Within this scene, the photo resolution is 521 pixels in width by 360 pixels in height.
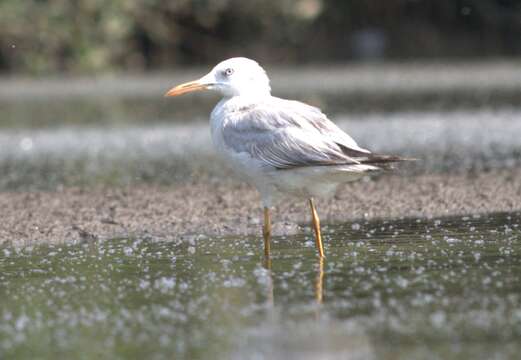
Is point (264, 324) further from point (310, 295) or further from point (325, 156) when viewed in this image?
point (325, 156)

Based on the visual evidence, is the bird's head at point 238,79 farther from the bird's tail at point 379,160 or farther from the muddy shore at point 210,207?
the bird's tail at point 379,160

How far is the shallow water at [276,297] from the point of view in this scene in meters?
5.98

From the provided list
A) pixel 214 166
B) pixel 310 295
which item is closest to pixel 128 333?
pixel 310 295

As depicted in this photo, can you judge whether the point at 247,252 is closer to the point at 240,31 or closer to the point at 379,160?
the point at 379,160

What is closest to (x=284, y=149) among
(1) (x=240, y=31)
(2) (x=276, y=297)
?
(2) (x=276, y=297)

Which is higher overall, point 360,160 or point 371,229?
point 360,160

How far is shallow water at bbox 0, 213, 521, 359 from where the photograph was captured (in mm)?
5977

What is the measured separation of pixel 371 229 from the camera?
32.4 ft

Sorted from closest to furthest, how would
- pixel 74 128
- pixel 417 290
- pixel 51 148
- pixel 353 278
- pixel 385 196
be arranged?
pixel 417 290, pixel 353 278, pixel 385 196, pixel 51 148, pixel 74 128

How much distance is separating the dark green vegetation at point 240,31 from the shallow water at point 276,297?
2255 cm

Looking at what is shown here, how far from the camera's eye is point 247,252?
9062 mm

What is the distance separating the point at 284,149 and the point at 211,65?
90.2 ft

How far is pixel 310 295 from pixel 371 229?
2.81 m

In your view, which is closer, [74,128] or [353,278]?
[353,278]
